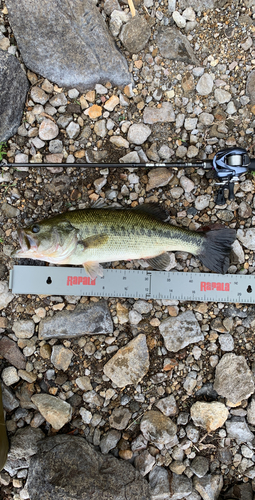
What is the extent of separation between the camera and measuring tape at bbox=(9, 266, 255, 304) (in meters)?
4.08

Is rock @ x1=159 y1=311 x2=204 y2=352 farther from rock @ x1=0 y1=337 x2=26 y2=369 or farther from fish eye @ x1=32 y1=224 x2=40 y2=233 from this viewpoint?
fish eye @ x1=32 y1=224 x2=40 y2=233

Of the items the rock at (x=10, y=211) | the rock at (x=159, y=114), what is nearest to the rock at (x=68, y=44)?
the rock at (x=159, y=114)

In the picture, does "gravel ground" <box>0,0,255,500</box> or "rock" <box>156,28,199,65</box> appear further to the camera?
"rock" <box>156,28,199,65</box>

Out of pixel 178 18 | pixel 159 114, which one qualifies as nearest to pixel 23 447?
pixel 159 114

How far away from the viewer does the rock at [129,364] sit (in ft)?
13.1

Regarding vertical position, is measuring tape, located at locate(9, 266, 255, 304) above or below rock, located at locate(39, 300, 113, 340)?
above

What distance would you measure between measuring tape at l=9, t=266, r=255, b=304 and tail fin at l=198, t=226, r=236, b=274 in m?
0.25

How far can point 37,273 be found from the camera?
4.10 metres

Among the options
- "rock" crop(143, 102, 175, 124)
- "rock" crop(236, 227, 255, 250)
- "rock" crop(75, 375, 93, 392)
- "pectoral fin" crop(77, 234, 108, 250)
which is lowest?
"rock" crop(75, 375, 93, 392)

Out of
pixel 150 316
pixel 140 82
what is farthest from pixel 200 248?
pixel 140 82

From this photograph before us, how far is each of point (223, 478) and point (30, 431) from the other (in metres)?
2.72

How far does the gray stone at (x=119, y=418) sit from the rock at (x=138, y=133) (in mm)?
3766

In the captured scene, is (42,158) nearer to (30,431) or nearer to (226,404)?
(30,431)

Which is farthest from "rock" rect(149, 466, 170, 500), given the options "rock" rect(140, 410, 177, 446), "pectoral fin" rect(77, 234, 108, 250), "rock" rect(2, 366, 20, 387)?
"pectoral fin" rect(77, 234, 108, 250)
